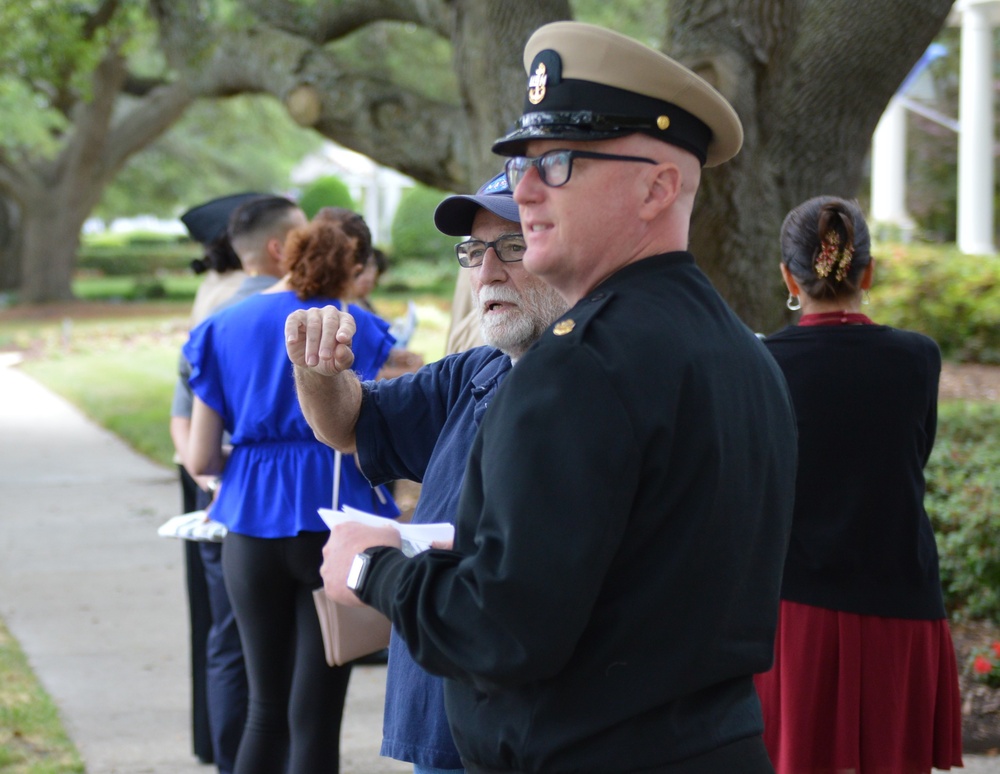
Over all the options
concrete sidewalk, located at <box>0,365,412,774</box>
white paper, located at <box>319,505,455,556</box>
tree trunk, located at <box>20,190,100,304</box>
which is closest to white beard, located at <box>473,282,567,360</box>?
white paper, located at <box>319,505,455,556</box>

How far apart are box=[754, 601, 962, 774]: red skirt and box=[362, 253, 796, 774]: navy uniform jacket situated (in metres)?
1.39

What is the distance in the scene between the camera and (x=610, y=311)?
177cm

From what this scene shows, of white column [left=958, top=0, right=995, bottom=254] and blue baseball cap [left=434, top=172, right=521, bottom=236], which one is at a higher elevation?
white column [left=958, top=0, right=995, bottom=254]

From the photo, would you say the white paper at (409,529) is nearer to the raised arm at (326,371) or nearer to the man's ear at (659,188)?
the raised arm at (326,371)

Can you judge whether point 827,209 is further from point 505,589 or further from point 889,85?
point 889,85

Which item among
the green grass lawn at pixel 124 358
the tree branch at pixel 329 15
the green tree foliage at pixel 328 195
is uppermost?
the green tree foliage at pixel 328 195

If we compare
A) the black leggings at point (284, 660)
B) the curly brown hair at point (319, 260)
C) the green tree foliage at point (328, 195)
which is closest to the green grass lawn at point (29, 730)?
the black leggings at point (284, 660)

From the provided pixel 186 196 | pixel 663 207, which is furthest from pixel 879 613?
pixel 186 196

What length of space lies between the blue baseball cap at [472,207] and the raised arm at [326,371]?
329mm

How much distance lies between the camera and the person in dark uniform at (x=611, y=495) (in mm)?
1662

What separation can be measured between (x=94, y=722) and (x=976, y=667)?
3.58 metres

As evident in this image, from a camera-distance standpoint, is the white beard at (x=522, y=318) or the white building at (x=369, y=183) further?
the white building at (x=369, y=183)

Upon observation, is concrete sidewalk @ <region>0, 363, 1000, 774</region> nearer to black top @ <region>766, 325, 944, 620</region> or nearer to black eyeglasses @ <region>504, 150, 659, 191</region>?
black top @ <region>766, 325, 944, 620</region>

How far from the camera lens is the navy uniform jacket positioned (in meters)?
1.65
